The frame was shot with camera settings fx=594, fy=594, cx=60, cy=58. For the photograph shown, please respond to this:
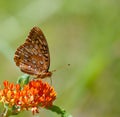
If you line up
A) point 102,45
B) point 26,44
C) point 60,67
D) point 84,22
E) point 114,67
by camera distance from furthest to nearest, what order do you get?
point 84,22, point 60,67, point 114,67, point 102,45, point 26,44

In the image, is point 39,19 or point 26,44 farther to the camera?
point 39,19

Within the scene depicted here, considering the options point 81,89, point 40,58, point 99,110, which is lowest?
point 40,58

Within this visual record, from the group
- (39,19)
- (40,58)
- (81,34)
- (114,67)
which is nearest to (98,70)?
(114,67)

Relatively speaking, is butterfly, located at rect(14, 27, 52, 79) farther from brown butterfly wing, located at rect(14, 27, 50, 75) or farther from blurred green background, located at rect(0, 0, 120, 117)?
blurred green background, located at rect(0, 0, 120, 117)

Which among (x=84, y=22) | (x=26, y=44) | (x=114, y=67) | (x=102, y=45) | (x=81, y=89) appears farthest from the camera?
(x=84, y=22)

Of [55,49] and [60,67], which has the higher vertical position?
[55,49]

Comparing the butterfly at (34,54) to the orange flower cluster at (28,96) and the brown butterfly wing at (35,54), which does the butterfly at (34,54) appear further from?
the orange flower cluster at (28,96)

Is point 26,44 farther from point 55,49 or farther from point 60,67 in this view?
point 55,49

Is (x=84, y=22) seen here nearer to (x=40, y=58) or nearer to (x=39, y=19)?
(x=39, y=19)
